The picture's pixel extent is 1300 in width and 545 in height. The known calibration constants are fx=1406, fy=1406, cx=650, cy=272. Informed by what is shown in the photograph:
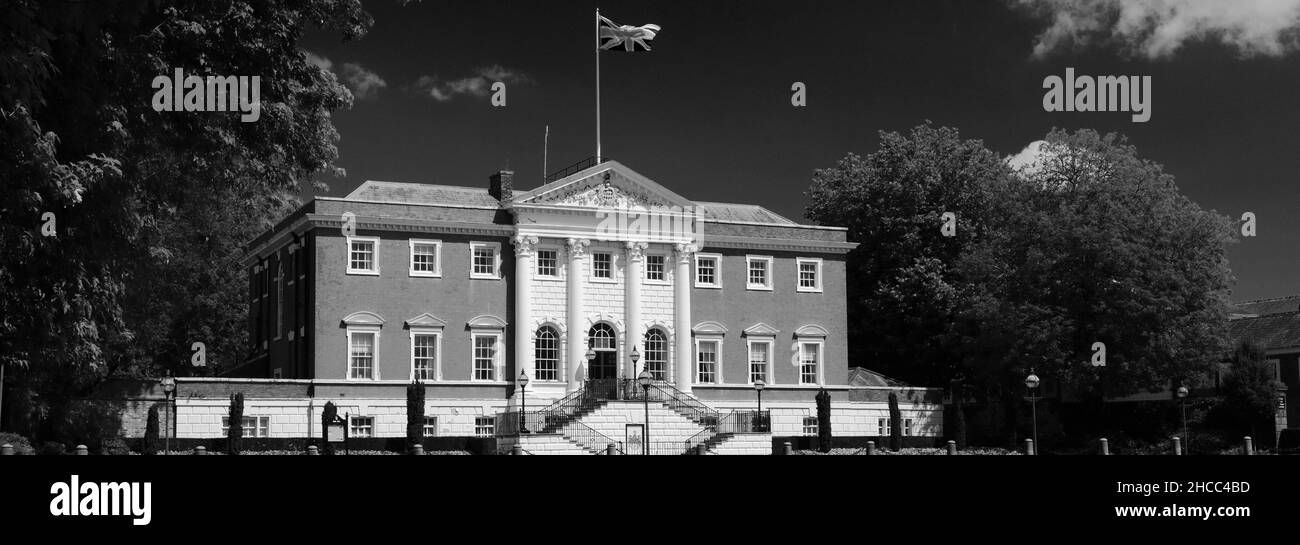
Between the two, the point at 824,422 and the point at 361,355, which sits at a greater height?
the point at 361,355

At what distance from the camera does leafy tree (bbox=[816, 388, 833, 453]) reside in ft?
171

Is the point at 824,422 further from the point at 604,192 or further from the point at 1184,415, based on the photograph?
the point at 1184,415

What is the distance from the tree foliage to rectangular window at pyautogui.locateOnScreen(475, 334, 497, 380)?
19.6 m

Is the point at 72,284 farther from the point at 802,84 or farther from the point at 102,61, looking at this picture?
the point at 802,84

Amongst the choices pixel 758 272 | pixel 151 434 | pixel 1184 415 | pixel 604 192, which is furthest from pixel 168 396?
pixel 1184 415

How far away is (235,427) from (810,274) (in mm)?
23781

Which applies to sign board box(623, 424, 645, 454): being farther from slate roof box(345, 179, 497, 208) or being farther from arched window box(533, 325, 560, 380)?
slate roof box(345, 179, 497, 208)

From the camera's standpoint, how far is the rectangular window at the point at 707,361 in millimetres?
55281

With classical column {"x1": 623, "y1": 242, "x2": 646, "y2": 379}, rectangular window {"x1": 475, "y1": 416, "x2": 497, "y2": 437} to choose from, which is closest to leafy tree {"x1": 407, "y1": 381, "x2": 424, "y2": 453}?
rectangular window {"x1": 475, "y1": 416, "x2": 497, "y2": 437}

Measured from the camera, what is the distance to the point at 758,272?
56531mm

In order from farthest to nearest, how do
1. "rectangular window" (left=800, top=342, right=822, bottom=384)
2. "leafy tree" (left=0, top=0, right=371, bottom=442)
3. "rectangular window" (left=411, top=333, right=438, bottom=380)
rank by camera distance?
1. "rectangular window" (left=800, top=342, right=822, bottom=384)
2. "rectangular window" (left=411, top=333, right=438, bottom=380)
3. "leafy tree" (left=0, top=0, right=371, bottom=442)
